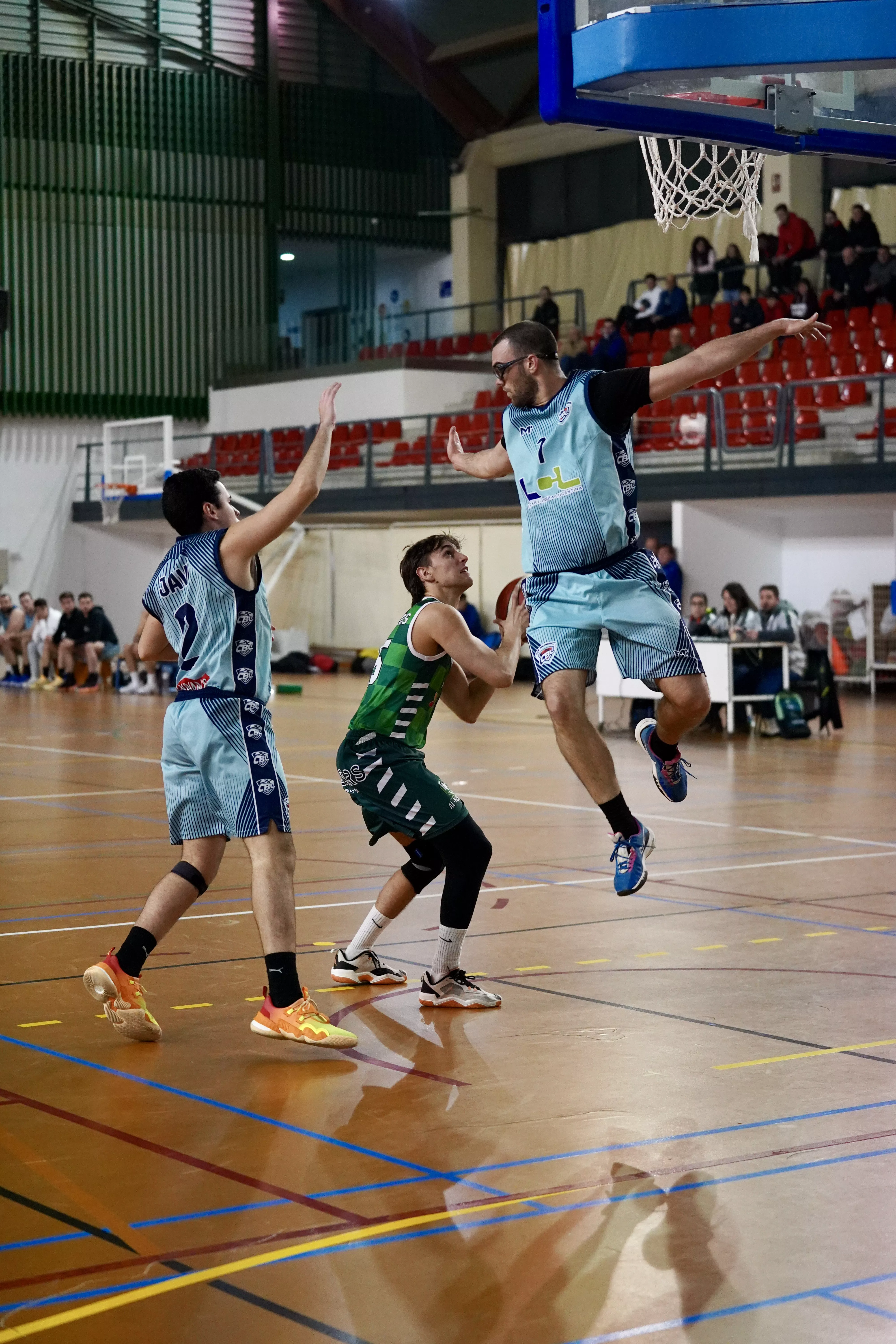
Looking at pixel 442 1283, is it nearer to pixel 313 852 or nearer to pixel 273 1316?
pixel 273 1316

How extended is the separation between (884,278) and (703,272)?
350 centimetres

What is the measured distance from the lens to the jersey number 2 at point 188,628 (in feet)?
17.5

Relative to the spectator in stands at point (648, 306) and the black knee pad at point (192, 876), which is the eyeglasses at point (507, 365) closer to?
the black knee pad at point (192, 876)

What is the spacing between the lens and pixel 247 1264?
3.39m

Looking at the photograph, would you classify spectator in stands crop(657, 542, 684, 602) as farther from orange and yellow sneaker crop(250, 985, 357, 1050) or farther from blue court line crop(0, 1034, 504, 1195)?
blue court line crop(0, 1034, 504, 1195)

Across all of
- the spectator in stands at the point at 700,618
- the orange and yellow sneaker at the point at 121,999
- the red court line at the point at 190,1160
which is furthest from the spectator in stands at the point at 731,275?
the red court line at the point at 190,1160

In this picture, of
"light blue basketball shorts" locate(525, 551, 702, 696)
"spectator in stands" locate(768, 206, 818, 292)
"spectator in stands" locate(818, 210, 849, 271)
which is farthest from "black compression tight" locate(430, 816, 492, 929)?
"spectator in stands" locate(768, 206, 818, 292)

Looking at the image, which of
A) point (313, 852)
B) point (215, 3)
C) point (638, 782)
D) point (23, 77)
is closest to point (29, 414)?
point (23, 77)

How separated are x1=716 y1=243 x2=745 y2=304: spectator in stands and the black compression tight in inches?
857

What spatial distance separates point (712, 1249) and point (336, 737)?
14.2 meters

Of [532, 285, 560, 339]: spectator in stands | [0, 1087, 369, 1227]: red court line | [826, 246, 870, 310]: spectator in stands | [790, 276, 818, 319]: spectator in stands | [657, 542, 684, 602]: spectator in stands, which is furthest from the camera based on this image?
[532, 285, 560, 339]: spectator in stands

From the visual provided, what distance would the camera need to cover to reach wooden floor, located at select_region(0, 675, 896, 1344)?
324 centimetres

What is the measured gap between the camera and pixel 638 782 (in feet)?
43.8

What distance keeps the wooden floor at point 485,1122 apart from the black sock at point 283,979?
0.57 ft
